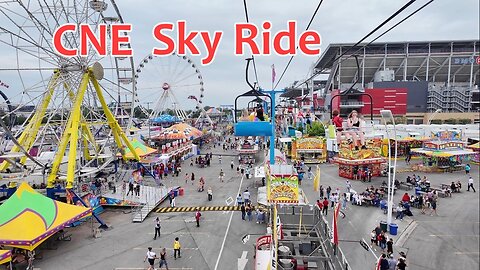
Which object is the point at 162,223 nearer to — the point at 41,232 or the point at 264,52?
the point at 41,232

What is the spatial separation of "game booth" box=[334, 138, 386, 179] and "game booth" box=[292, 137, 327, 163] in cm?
645

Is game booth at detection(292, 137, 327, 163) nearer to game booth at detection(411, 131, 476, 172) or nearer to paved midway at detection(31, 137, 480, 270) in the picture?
game booth at detection(411, 131, 476, 172)

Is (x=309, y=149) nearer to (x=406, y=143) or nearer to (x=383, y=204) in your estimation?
(x=406, y=143)

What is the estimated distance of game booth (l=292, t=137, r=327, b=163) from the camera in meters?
32.8

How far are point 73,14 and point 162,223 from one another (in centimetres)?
1218

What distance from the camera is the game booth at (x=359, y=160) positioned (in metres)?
25.2

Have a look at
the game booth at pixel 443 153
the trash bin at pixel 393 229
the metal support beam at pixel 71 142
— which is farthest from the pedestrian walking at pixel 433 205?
the metal support beam at pixel 71 142

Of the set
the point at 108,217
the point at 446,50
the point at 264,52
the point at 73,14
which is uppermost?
the point at 446,50

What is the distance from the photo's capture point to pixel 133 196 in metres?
19.5

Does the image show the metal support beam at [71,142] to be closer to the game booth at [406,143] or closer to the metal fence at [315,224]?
the metal fence at [315,224]

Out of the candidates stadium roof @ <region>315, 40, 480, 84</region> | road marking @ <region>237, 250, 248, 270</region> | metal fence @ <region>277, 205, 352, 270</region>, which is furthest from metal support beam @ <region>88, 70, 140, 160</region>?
stadium roof @ <region>315, 40, 480, 84</region>

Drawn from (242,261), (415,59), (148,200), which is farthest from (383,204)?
(415,59)

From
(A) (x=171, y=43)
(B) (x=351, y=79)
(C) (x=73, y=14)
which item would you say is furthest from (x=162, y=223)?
(B) (x=351, y=79)

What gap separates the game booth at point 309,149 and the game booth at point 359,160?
21.1ft
